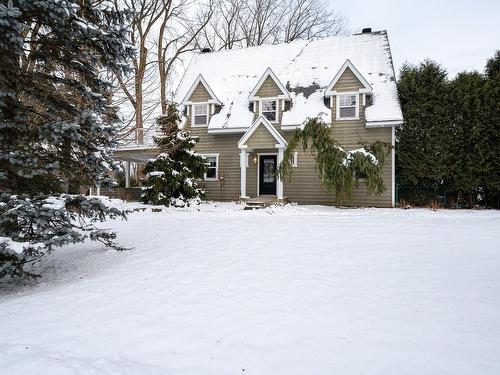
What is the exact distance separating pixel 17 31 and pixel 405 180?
15.5 meters

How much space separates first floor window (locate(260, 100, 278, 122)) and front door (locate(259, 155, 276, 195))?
1.96m

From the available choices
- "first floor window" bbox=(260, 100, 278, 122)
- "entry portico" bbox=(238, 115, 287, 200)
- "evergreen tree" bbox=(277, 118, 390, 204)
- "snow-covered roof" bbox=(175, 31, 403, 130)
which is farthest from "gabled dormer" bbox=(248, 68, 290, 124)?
"evergreen tree" bbox=(277, 118, 390, 204)

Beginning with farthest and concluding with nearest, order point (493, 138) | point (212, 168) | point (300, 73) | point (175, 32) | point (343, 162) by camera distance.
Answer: point (175, 32) → point (212, 168) → point (300, 73) → point (493, 138) → point (343, 162)

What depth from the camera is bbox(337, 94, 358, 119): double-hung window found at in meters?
16.1

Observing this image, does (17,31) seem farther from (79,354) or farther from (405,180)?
(405,180)

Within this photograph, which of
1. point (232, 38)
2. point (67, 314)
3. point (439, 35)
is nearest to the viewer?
point (67, 314)

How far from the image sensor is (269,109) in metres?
17.3

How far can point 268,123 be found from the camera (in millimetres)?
15719

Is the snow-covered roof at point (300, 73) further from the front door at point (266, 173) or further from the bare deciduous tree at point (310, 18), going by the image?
the bare deciduous tree at point (310, 18)

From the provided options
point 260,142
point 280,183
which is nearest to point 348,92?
point 260,142

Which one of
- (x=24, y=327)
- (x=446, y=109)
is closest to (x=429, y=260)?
(x=24, y=327)

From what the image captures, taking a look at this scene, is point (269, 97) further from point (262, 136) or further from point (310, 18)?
point (310, 18)

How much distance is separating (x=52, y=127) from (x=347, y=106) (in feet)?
44.8

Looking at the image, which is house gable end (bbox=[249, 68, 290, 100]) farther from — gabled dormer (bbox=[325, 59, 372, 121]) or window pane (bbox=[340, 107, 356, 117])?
window pane (bbox=[340, 107, 356, 117])
